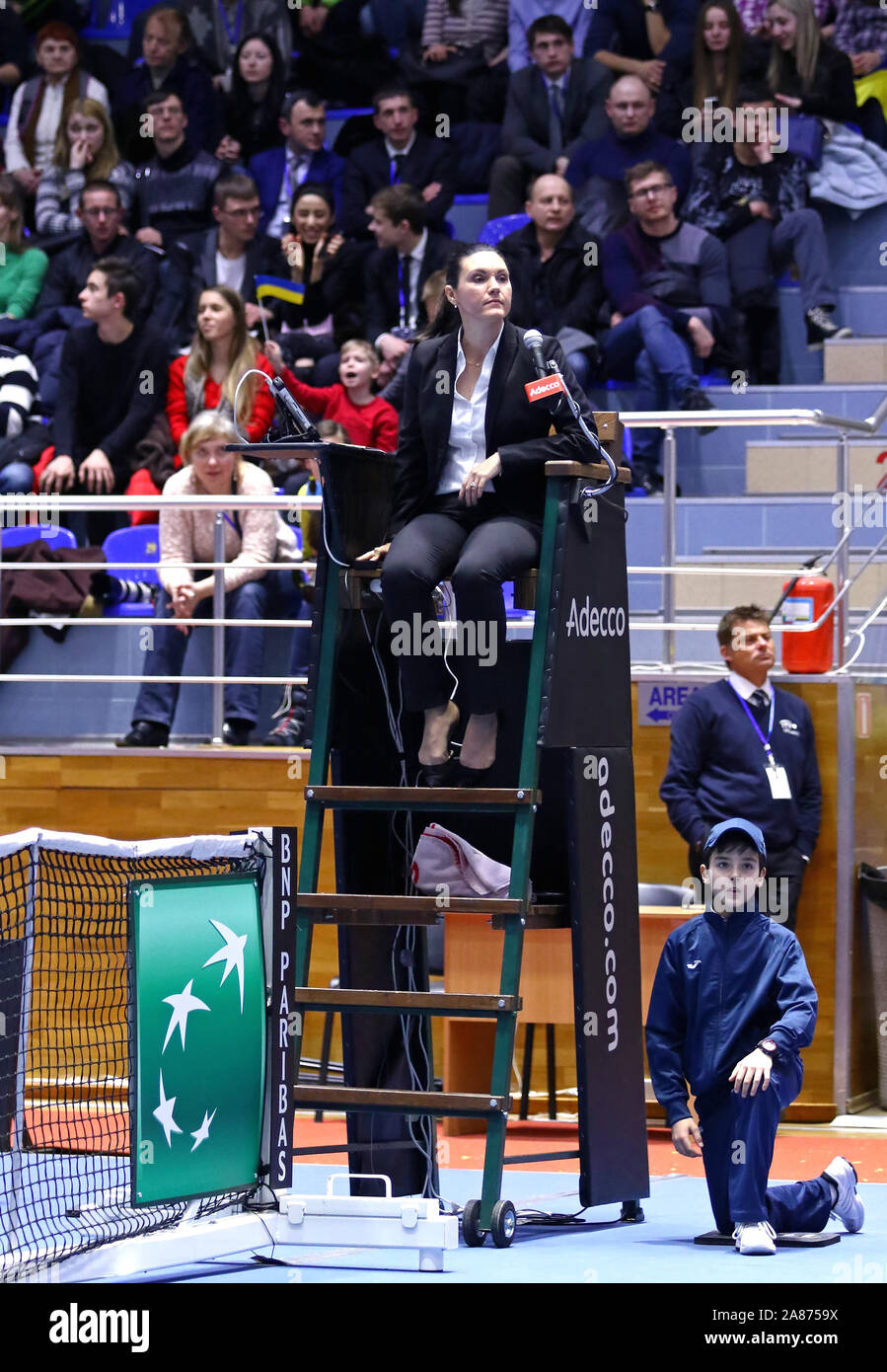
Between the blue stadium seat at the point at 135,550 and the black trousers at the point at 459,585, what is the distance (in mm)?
5452

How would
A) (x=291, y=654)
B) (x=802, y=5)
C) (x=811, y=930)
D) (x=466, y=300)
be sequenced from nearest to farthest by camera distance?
(x=466, y=300), (x=811, y=930), (x=291, y=654), (x=802, y=5)

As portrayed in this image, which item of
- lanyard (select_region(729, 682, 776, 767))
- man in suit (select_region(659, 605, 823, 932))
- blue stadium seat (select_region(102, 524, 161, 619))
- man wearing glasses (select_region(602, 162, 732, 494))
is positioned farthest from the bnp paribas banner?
man wearing glasses (select_region(602, 162, 732, 494))

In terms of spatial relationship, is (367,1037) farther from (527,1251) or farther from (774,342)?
(774,342)

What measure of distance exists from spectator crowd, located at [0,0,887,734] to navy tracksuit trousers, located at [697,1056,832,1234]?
510 centimetres

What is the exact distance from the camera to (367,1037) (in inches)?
271

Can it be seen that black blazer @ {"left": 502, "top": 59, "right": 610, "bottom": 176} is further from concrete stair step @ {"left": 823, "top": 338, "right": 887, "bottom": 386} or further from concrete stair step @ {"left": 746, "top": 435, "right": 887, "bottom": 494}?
concrete stair step @ {"left": 746, "top": 435, "right": 887, "bottom": 494}

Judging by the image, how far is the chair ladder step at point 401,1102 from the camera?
20.0 ft

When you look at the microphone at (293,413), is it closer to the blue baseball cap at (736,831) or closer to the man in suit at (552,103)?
the blue baseball cap at (736,831)

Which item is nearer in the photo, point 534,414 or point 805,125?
point 534,414

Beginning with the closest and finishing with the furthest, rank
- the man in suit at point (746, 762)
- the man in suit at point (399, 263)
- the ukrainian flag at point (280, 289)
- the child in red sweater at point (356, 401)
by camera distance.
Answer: the man in suit at point (746, 762), the child in red sweater at point (356, 401), the man in suit at point (399, 263), the ukrainian flag at point (280, 289)

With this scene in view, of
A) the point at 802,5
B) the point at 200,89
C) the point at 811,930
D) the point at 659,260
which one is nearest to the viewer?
the point at 811,930

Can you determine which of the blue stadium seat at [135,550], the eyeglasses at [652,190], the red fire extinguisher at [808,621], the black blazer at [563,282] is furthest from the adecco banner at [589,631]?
the eyeglasses at [652,190]

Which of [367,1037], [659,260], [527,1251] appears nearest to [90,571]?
[659,260]

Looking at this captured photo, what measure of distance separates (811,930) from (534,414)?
3.86 meters
